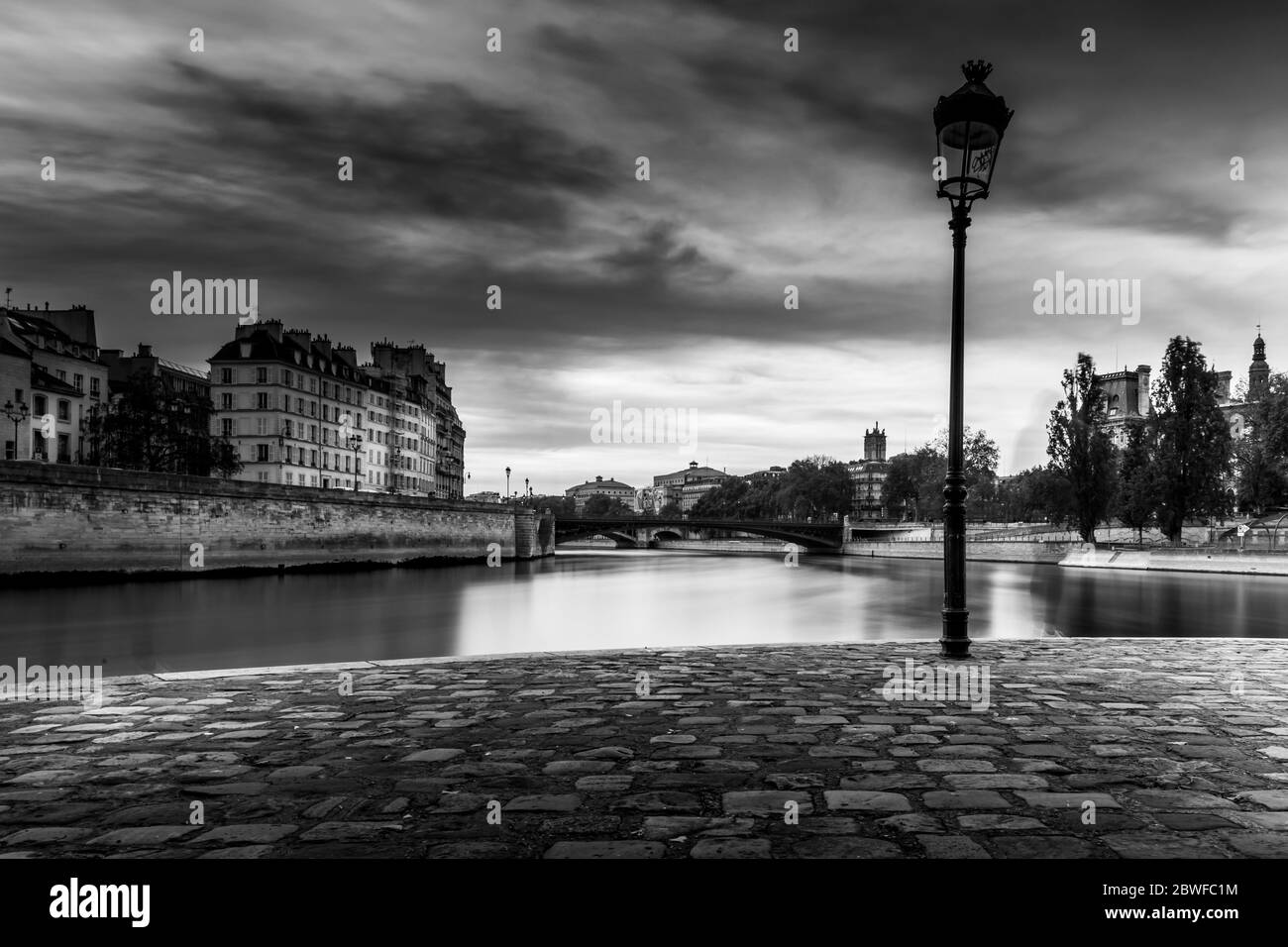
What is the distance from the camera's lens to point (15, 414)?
54500 millimetres

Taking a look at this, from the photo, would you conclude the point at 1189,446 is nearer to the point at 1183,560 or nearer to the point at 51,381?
the point at 1183,560

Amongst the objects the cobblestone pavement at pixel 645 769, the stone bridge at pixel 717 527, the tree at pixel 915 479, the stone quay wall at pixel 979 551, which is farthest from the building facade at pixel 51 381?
the tree at pixel 915 479

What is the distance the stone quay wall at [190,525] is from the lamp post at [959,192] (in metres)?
40.8

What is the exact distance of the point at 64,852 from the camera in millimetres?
3785

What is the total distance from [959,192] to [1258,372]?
13505cm

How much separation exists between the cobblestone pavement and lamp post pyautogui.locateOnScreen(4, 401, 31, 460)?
55787 millimetres

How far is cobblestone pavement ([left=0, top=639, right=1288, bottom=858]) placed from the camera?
12.9 ft

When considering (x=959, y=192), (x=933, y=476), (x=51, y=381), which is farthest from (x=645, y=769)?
(x=933, y=476)

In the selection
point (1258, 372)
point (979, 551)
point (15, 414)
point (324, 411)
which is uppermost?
point (1258, 372)

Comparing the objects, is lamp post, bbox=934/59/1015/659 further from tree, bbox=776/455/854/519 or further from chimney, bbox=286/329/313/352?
tree, bbox=776/455/854/519
